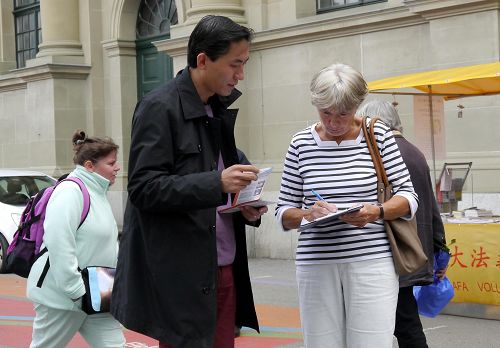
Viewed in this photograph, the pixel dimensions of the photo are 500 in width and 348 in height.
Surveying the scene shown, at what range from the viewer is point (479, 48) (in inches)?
457

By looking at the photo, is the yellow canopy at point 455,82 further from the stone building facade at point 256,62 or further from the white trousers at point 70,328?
the white trousers at point 70,328

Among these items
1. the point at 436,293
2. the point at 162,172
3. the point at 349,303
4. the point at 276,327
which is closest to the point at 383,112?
the point at 436,293

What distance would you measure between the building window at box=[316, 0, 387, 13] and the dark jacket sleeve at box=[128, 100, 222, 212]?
11.0 m

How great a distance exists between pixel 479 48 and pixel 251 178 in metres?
8.56

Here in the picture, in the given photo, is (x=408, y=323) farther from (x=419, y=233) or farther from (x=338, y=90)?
(x=338, y=90)

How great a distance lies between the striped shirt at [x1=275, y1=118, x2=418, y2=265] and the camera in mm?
4266

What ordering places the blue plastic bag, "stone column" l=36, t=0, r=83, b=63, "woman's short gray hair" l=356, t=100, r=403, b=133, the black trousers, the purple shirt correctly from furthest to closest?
"stone column" l=36, t=0, r=83, b=63, the blue plastic bag, "woman's short gray hair" l=356, t=100, r=403, b=133, the black trousers, the purple shirt

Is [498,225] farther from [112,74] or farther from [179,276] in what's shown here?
[112,74]

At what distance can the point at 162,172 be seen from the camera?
367cm

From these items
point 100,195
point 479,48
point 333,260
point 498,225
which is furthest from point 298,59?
point 333,260

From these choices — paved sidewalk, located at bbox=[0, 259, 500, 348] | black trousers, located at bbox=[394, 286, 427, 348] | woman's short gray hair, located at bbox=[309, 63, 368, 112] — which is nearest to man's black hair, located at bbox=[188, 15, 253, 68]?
woman's short gray hair, located at bbox=[309, 63, 368, 112]

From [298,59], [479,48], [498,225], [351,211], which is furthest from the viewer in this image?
[298,59]

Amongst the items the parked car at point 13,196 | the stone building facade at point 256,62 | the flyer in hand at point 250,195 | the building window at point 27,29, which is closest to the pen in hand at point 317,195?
the flyer in hand at point 250,195

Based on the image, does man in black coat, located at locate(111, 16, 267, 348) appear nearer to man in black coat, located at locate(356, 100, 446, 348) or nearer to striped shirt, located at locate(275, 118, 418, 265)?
striped shirt, located at locate(275, 118, 418, 265)
